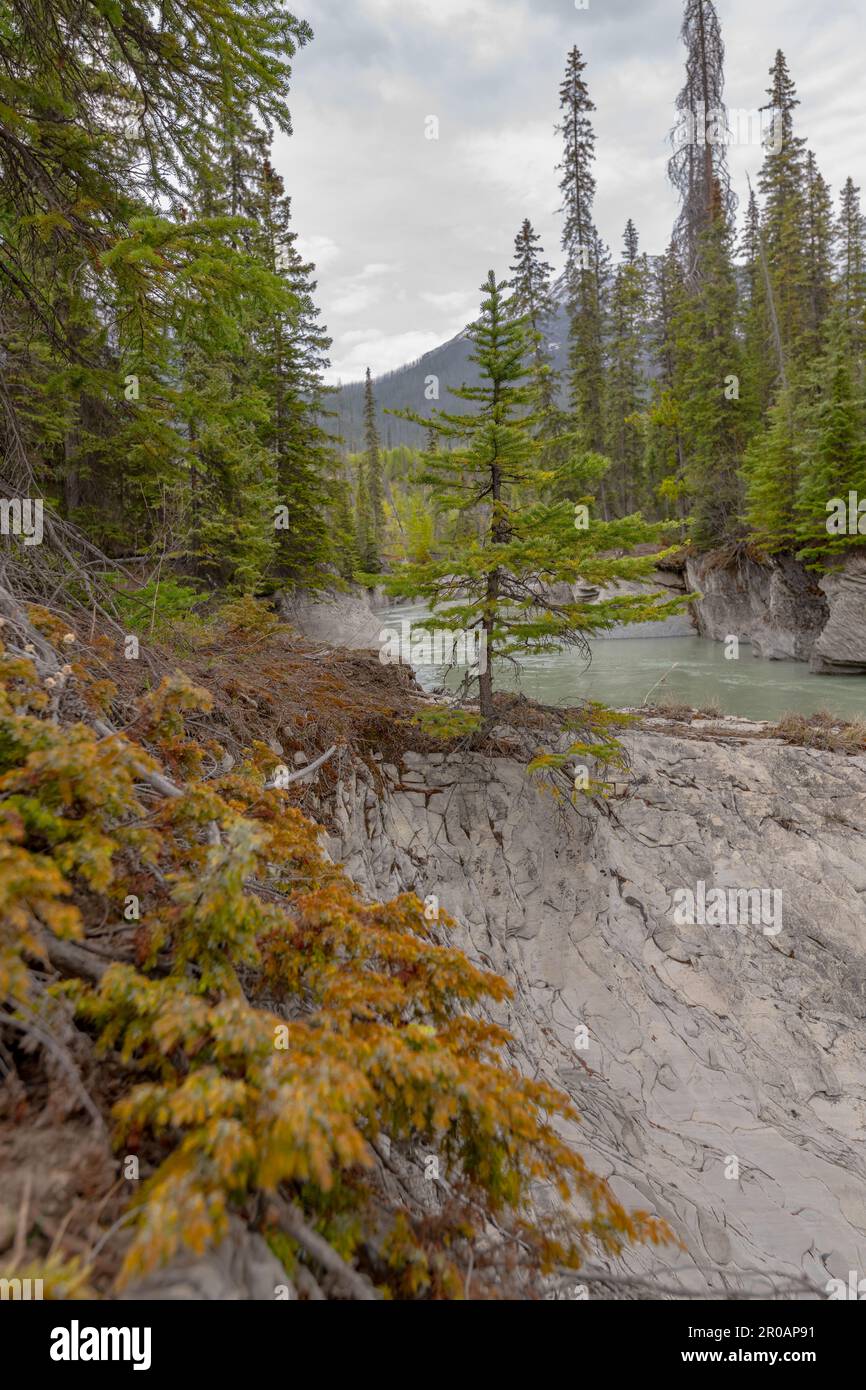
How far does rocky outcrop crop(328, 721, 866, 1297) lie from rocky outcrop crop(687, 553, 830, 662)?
1208 cm

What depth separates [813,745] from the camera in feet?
A: 29.1

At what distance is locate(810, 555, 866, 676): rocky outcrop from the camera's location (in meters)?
17.6

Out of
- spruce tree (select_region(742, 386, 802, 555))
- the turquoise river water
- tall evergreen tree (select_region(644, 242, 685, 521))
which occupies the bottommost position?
the turquoise river water

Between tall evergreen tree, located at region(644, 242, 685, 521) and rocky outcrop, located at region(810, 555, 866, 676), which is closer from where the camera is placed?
rocky outcrop, located at region(810, 555, 866, 676)

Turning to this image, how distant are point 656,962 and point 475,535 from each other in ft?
17.8

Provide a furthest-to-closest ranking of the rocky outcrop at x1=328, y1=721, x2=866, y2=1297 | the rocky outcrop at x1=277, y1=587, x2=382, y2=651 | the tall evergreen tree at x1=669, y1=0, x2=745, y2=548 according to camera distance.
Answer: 1. the tall evergreen tree at x1=669, y1=0, x2=745, y2=548
2. the rocky outcrop at x1=277, y1=587, x2=382, y2=651
3. the rocky outcrop at x1=328, y1=721, x2=866, y2=1297

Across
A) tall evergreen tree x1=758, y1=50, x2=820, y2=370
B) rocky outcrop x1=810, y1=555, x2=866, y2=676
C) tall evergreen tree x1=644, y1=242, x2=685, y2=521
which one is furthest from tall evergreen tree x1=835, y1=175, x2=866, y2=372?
rocky outcrop x1=810, y1=555, x2=866, y2=676

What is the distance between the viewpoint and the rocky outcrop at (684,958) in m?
4.66

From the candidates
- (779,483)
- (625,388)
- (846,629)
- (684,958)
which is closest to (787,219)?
(625,388)

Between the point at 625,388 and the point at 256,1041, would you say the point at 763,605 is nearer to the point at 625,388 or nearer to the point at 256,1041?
the point at 625,388

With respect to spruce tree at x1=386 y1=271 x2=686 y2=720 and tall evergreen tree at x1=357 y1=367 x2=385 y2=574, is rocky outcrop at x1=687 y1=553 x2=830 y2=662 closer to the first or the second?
spruce tree at x1=386 y1=271 x2=686 y2=720

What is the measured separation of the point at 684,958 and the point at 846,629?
15759 mm

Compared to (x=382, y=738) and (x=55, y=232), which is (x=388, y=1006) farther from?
(x=55, y=232)
